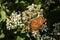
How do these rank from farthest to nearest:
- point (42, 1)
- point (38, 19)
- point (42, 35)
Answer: point (42, 1) → point (42, 35) → point (38, 19)

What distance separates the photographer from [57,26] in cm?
273

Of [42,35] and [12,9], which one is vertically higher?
[12,9]

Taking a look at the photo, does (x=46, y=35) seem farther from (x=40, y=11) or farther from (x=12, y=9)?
(x=12, y=9)

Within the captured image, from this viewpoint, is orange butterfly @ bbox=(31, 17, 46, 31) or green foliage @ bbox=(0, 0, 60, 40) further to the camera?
green foliage @ bbox=(0, 0, 60, 40)

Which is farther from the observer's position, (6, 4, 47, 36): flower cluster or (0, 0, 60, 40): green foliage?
(0, 0, 60, 40): green foliage

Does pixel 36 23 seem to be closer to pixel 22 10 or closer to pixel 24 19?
pixel 24 19

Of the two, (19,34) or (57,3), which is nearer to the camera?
(19,34)

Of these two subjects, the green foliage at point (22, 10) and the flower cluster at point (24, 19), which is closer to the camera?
the flower cluster at point (24, 19)

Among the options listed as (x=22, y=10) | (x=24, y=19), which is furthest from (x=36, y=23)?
(x=22, y=10)

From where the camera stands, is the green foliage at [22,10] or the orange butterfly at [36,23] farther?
the green foliage at [22,10]

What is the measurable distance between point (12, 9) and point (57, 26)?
573 mm

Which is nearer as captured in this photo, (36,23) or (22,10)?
(36,23)

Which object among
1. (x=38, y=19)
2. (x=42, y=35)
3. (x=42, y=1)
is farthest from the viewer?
(x=42, y=1)

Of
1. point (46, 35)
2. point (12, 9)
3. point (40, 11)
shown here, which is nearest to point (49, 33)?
point (46, 35)
